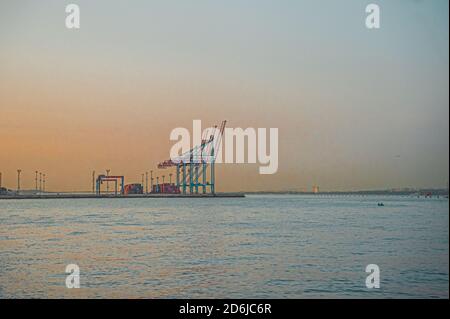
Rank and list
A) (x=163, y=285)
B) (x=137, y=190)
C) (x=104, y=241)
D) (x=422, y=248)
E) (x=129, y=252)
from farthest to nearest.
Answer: (x=137, y=190) < (x=104, y=241) < (x=422, y=248) < (x=129, y=252) < (x=163, y=285)

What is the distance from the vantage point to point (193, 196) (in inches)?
5192

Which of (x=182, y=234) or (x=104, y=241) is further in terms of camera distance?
(x=182, y=234)

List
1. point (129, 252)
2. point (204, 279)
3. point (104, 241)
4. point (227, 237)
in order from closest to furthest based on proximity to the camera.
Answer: point (204, 279) < point (129, 252) < point (104, 241) < point (227, 237)
